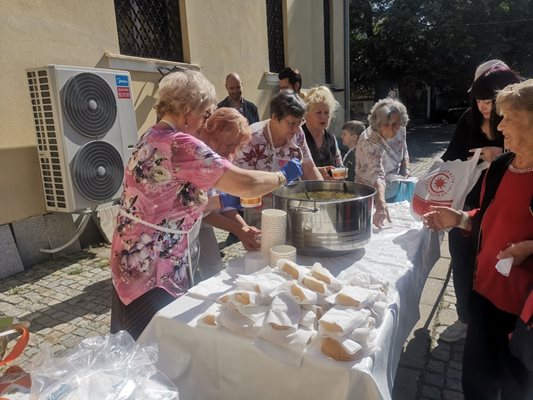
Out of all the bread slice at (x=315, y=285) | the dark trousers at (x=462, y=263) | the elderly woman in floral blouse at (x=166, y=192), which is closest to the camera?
the bread slice at (x=315, y=285)

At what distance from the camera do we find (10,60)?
146 inches

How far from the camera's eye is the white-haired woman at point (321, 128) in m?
3.33

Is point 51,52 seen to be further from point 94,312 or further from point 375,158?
point 375,158

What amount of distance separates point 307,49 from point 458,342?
8272 mm

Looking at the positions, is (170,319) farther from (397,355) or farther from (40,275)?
(40,275)

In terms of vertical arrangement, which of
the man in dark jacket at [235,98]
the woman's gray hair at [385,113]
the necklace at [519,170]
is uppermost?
the man in dark jacket at [235,98]

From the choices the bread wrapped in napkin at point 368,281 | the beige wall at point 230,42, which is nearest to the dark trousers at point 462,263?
the bread wrapped in napkin at point 368,281

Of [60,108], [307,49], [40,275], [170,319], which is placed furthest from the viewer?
[307,49]

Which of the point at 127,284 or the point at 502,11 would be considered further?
the point at 502,11

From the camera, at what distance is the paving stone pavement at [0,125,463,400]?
2383 mm

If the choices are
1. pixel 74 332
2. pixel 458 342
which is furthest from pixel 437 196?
pixel 74 332

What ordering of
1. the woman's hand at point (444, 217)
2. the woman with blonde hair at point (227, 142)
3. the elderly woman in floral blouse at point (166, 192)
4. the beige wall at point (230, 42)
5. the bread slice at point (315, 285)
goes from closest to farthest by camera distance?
the bread slice at point (315, 285), the elderly woman in floral blouse at point (166, 192), the woman's hand at point (444, 217), the woman with blonde hair at point (227, 142), the beige wall at point (230, 42)

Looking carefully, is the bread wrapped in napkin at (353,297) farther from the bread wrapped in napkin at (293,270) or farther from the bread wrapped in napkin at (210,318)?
the bread wrapped in napkin at (210,318)

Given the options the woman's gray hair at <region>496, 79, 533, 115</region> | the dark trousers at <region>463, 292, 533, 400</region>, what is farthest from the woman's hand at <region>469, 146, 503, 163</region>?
the dark trousers at <region>463, 292, 533, 400</region>
